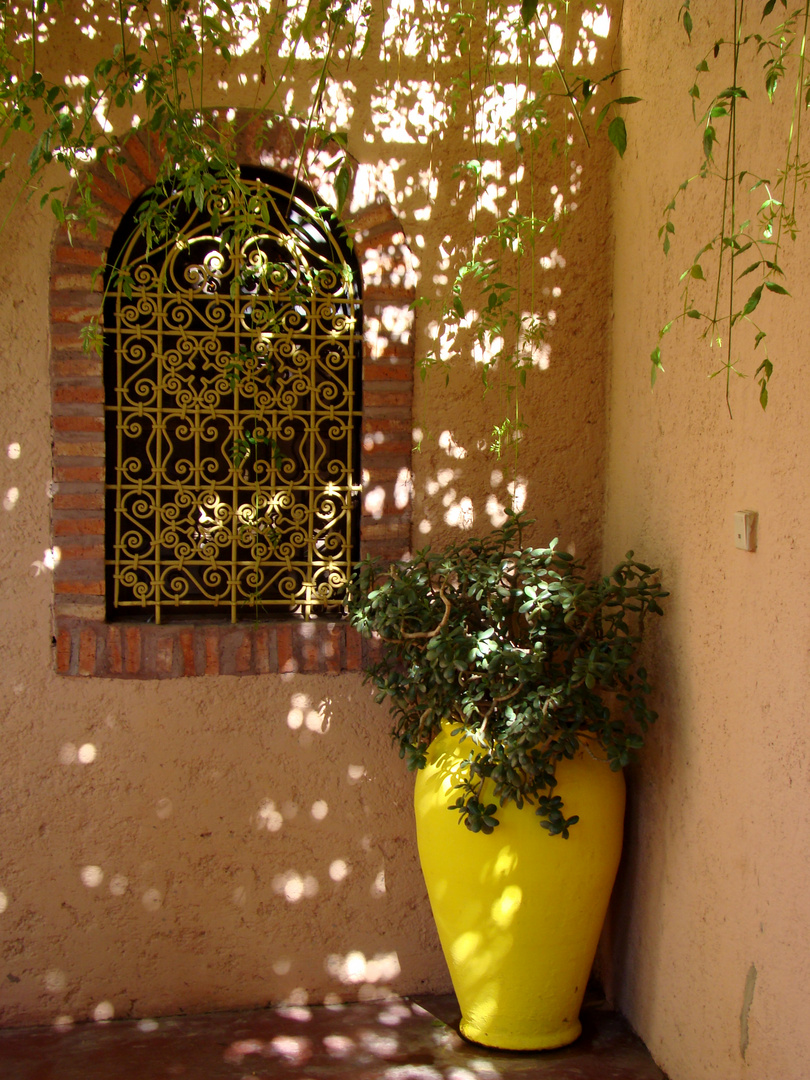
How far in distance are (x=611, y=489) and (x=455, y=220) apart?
106cm

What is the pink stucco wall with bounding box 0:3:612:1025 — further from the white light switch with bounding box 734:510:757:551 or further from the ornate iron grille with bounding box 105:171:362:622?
the white light switch with bounding box 734:510:757:551

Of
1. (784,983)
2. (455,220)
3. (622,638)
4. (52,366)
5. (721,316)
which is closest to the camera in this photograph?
(784,983)

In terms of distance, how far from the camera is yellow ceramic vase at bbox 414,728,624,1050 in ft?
9.01

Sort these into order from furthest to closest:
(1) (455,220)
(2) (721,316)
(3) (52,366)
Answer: (1) (455,220) < (3) (52,366) < (2) (721,316)

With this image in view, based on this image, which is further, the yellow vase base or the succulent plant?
the yellow vase base

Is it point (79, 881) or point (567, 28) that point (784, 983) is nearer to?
point (79, 881)

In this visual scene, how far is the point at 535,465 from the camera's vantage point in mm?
3273

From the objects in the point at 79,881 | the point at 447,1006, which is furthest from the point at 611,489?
the point at 79,881

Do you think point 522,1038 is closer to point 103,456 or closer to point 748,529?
point 748,529

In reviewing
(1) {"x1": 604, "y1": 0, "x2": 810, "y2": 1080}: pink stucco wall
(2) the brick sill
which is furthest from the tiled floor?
(2) the brick sill

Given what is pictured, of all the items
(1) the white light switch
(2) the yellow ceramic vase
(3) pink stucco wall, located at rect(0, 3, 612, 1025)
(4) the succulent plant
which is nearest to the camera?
(1) the white light switch

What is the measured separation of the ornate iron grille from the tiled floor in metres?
1.34

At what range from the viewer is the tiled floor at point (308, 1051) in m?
2.77

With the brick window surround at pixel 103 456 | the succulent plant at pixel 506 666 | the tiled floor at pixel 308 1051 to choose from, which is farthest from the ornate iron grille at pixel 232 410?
the tiled floor at pixel 308 1051
